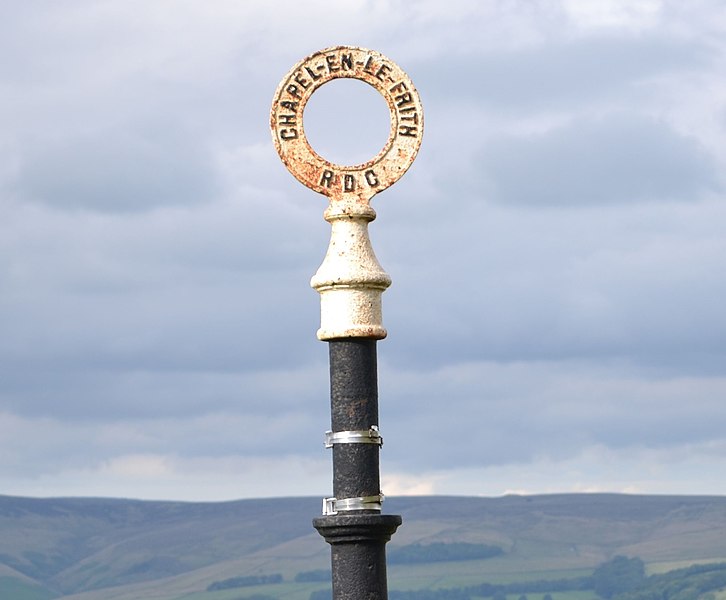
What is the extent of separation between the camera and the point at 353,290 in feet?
75.3

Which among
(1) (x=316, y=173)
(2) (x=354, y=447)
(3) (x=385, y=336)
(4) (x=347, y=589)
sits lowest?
(4) (x=347, y=589)

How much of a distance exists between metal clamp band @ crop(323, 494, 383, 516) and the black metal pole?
0.03 m

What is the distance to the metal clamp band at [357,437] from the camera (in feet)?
74.3

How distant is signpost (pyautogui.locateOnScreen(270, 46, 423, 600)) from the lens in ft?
74.1

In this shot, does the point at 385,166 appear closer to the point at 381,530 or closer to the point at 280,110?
the point at 280,110

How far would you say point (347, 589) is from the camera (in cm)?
2262

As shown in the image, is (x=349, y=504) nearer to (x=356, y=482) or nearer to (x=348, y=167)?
(x=356, y=482)

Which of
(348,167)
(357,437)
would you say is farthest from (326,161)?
(357,437)

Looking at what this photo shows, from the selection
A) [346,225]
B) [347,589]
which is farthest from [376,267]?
[347,589]

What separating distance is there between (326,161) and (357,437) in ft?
11.9

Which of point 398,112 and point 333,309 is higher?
point 398,112

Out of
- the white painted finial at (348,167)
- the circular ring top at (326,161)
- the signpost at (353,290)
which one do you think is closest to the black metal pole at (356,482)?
the signpost at (353,290)

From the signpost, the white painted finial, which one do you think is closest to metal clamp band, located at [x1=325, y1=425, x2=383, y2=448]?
the signpost

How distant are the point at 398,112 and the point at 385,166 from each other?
2.45ft
